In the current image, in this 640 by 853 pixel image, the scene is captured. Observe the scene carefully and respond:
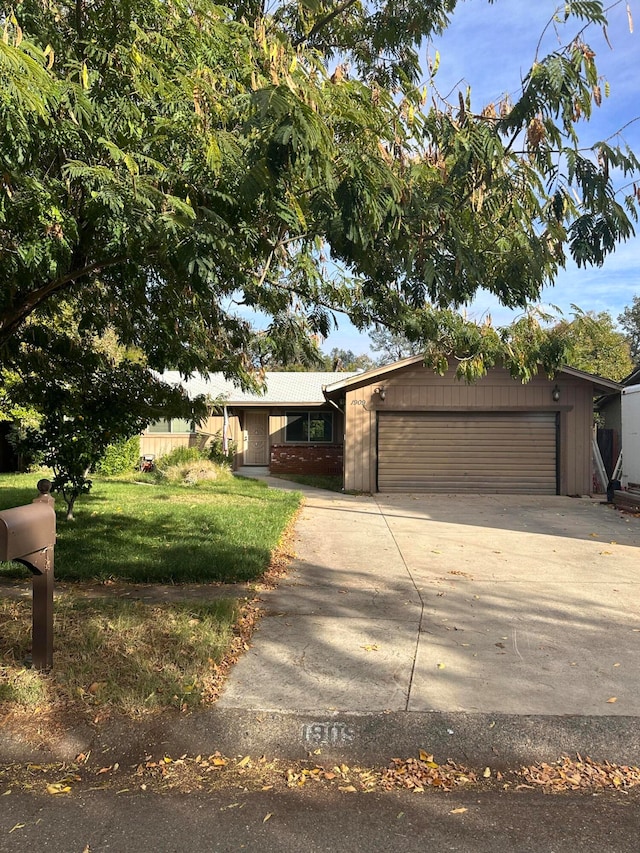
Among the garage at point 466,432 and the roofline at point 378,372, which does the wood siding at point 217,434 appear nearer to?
the garage at point 466,432

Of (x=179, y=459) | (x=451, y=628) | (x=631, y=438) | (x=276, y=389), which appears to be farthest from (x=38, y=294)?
(x=276, y=389)

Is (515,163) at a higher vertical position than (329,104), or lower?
lower

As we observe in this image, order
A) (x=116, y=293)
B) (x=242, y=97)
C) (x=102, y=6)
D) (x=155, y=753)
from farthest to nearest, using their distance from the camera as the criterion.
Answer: (x=116, y=293) → (x=102, y=6) → (x=242, y=97) → (x=155, y=753)

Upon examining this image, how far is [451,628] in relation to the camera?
5.22 metres

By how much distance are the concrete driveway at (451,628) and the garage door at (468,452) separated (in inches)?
240

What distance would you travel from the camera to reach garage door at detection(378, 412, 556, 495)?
16.0 meters

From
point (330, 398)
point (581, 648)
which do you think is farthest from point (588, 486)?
point (581, 648)

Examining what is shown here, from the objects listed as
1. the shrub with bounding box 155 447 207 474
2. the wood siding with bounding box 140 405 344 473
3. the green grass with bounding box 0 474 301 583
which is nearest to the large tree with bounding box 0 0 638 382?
the green grass with bounding box 0 474 301 583

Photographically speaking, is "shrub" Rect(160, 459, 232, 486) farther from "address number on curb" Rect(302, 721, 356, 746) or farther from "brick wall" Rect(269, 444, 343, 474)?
"address number on curb" Rect(302, 721, 356, 746)

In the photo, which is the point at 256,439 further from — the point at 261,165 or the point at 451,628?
the point at 261,165

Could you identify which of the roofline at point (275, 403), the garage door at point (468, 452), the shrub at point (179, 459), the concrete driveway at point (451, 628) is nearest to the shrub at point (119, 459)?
the shrub at point (179, 459)

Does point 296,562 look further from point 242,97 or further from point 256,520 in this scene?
point 242,97

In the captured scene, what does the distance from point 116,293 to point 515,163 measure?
4592mm

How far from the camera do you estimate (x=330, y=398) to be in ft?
56.7
